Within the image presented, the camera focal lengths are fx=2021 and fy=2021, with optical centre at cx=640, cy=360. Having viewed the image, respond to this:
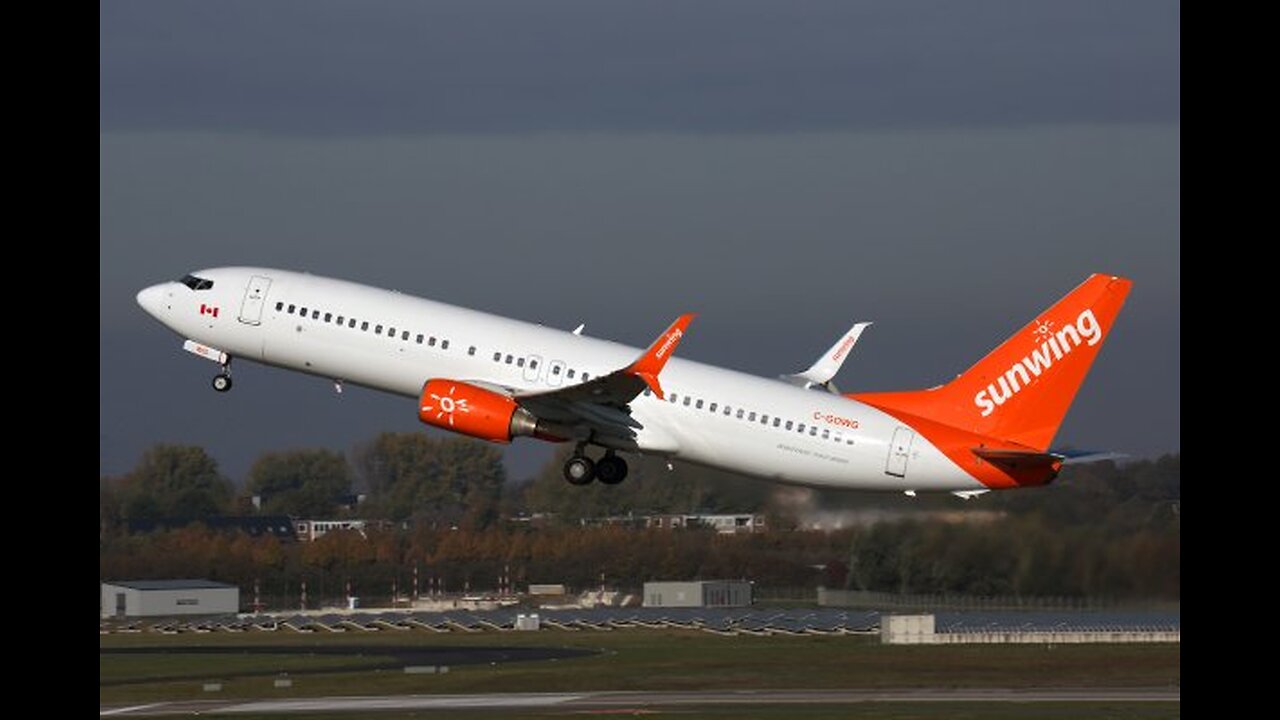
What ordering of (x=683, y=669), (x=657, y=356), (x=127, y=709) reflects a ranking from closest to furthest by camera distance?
1. (x=657, y=356)
2. (x=127, y=709)
3. (x=683, y=669)

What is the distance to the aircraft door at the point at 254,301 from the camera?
170 feet

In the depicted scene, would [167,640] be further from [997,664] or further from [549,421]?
[549,421]

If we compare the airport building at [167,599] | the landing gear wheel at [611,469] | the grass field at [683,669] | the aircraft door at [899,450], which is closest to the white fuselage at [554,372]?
the aircraft door at [899,450]

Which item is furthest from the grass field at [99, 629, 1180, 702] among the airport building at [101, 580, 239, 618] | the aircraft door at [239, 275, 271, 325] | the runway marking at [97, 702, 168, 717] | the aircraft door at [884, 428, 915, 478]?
the aircraft door at [239, 275, 271, 325]

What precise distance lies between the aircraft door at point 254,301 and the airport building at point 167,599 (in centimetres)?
4424

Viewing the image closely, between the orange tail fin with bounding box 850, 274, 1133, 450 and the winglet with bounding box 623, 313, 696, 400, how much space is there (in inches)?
227

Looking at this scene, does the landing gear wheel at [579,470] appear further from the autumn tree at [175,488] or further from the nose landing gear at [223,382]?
the autumn tree at [175,488]

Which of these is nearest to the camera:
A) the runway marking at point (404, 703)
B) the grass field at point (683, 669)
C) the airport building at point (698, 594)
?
the runway marking at point (404, 703)

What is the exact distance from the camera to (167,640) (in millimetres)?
94125

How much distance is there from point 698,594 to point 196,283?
128 ft

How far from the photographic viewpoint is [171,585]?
9794cm

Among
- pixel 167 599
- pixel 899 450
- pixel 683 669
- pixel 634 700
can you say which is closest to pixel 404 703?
pixel 634 700

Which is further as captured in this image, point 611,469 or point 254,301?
point 254,301

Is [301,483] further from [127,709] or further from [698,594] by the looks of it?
[127,709]
